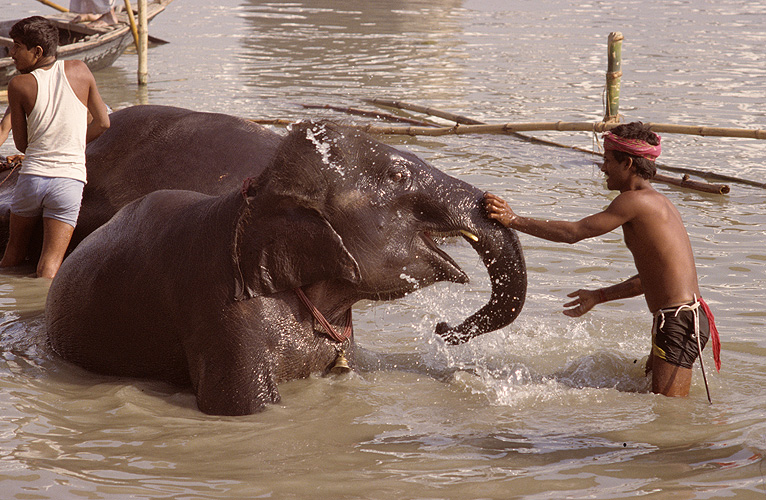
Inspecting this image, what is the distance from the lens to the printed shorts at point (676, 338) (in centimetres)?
445

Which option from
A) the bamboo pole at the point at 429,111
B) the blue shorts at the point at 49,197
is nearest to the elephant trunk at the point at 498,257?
the blue shorts at the point at 49,197

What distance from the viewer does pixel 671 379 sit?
449 centimetres

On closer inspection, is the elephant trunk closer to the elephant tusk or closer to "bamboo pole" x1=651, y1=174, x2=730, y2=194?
the elephant tusk

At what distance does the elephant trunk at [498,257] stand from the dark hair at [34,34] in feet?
11.4

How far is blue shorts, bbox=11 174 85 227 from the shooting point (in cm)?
605

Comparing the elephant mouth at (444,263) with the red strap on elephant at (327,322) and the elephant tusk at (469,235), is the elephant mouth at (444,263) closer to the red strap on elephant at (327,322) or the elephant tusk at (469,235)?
the elephant tusk at (469,235)

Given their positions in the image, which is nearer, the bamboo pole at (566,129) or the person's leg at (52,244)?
the person's leg at (52,244)

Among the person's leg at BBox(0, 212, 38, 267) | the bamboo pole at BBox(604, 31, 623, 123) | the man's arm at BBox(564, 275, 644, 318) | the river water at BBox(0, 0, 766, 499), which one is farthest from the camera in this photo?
the bamboo pole at BBox(604, 31, 623, 123)

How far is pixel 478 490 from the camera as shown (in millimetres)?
3391

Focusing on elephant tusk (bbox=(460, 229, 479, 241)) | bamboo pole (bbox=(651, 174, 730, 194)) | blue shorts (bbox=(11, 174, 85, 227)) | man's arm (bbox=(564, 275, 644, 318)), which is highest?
elephant tusk (bbox=(460, 229, 479, 241))

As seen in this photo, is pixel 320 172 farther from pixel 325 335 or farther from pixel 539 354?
pixel 539 354

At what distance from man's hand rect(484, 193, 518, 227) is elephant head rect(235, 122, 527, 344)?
38mm

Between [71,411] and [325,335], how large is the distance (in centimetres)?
123

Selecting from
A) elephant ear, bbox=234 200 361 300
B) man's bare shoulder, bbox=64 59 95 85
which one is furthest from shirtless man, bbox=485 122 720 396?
man's bare shoulder, bbox=64 59 95 85
